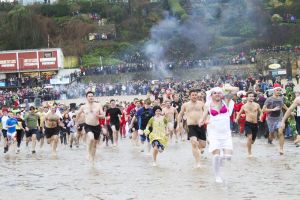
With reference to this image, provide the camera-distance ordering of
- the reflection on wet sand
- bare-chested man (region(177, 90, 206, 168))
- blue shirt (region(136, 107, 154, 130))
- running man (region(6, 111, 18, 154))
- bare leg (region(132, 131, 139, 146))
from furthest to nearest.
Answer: bare leg (region(132, 131, 139, 146))
running man (region(6, 111, 18, 154))
blue shirt (region(136, 107, 154, 130))
bare-chested man (region(177, 90, 206, 168))
the reflection on wet sand

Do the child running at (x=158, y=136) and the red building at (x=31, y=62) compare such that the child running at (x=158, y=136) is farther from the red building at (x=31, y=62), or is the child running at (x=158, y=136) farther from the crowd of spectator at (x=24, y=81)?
the red building at (x=31, y=62)

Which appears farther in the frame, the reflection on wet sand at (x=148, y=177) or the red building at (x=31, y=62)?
the red building at (x=31, y=62)

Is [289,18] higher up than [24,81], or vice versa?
[289,18]

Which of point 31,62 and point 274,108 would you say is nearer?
point 274,108

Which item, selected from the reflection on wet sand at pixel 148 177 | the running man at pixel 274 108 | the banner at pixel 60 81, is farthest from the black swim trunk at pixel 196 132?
the banner at pixel 60 81

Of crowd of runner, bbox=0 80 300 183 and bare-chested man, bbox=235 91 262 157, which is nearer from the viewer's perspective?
crowd of runner, bbox=0 80 300 183

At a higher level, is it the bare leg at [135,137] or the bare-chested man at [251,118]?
the bare-chested man at [251,118]

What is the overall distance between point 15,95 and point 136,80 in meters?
11.7

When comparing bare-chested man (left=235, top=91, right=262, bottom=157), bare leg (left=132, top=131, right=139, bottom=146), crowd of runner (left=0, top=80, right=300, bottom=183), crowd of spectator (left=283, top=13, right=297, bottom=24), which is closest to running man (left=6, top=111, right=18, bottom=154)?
crowd of runner (left=0, top=80, right=300, bottom=183)

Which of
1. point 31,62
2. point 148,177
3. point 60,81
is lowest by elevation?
point 148,177

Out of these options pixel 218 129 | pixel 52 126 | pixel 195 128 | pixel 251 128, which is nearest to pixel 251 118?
pixel 251 128

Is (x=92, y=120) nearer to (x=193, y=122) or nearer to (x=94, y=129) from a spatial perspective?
(x=94, y=129)

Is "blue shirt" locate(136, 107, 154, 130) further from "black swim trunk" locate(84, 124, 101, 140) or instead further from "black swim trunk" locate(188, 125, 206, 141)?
"black swim trunk" locate(188, 125, 206, 141)

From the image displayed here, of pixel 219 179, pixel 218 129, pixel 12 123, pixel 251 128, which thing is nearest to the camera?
pixel 219 179
